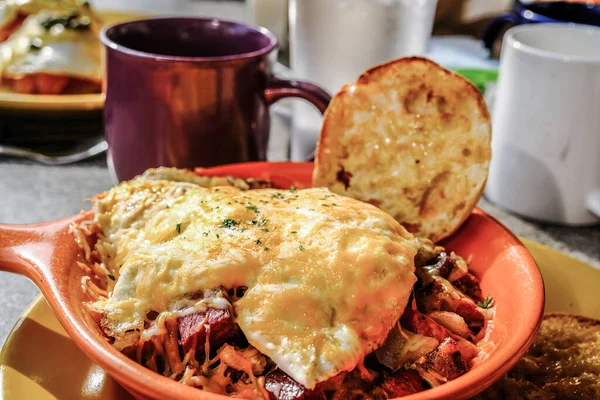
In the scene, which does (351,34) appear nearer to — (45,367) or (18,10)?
(45,367)

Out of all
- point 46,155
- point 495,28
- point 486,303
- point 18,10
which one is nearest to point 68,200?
point 46,155

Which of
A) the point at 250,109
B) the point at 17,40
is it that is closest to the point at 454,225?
the point at 250,109

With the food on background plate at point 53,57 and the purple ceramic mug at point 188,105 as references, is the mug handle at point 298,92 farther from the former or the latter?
the food on background plate at point 53,57

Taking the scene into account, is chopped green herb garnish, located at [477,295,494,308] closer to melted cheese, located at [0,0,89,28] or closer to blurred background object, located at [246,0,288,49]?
blurred background object, located at [246,0,288,49]

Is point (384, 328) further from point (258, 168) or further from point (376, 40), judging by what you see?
point (376, 40)

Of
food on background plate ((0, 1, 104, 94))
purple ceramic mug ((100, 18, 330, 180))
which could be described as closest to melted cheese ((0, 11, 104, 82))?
food on background plate ((0, 1, 104, 94))

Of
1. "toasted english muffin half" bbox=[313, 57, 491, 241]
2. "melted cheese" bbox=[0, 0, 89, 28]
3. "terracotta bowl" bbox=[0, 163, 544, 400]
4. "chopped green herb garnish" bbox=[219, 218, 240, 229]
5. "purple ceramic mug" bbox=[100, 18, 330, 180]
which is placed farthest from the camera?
"melted cheese" bbox=[0, 0, 89, 28]
